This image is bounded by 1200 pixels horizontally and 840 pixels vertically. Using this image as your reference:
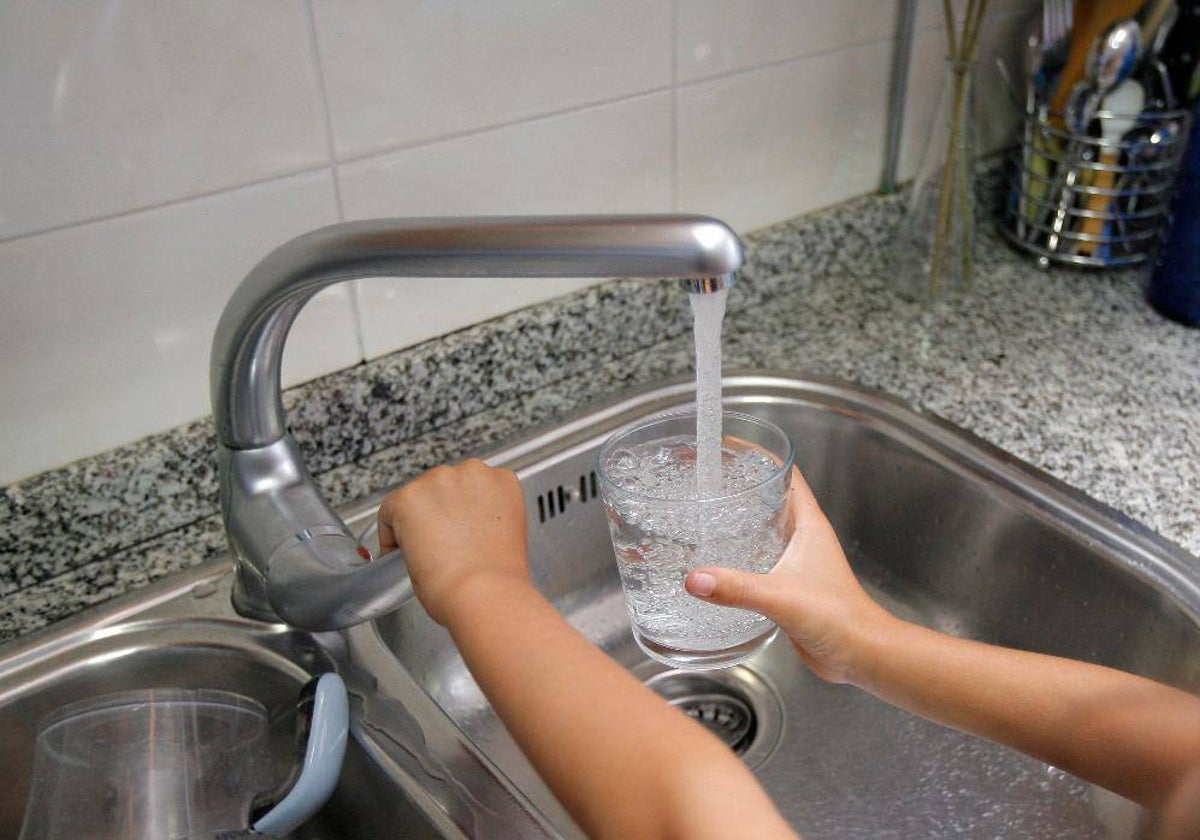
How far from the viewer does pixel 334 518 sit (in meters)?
0.69

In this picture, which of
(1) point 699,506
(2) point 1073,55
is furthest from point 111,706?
(2) point 1073,55

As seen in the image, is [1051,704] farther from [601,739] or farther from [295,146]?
[295,146]

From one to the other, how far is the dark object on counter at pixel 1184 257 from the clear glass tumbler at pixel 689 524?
A: 599 millimetres

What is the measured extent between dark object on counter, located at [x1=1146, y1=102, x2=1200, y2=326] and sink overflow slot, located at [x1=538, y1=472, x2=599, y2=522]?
0.60m

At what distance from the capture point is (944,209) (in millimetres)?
1083

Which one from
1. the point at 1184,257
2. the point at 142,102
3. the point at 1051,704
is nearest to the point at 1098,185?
the point at 1184,257

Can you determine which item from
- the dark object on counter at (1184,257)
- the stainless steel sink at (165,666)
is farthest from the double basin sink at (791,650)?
the dark object on counter at (1184,257)

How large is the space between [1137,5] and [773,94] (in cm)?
35

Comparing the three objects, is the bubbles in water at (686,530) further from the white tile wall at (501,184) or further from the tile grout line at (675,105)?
the tile grout line at (675,105)

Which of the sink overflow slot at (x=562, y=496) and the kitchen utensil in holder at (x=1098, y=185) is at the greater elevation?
the kitchen utensil in holder at (x=1098, y=185)

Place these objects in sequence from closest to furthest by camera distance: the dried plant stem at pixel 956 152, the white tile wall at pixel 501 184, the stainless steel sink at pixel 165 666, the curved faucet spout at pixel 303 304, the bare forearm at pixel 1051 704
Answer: the curved faucet spout at pixel 303 304 → the bare forearm at pixel 1051 704 → the stainless steel sink at pixel 165 666 → the white tile wall at pixel 501 184 → the dried plant stem at pixel 956 152

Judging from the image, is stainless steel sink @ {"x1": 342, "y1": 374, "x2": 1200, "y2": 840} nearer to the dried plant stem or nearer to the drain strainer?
the drain strainer

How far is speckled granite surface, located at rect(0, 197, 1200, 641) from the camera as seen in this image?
780mm

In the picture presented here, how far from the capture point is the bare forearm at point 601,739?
47cm
